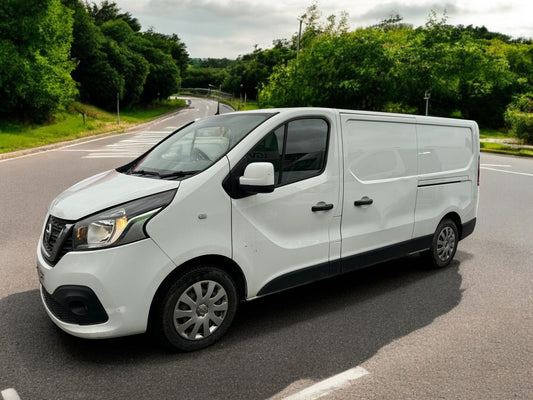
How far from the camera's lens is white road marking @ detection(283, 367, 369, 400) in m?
2.93

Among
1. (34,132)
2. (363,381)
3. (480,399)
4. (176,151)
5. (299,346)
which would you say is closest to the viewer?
(480,399)

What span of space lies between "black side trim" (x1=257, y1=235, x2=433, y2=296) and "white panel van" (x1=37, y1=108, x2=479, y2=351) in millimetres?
13

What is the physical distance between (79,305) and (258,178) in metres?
1.53

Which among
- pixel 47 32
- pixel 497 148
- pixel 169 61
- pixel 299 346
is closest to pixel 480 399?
pixel 299 346

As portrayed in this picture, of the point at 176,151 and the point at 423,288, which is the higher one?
the point at 176,151

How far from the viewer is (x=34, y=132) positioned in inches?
1076

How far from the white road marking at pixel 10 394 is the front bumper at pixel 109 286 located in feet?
1.59

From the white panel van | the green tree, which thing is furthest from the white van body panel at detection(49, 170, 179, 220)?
the green tree

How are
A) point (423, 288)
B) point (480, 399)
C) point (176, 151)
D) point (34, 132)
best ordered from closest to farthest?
point (480, 399), point (176, 151), point (423, 288), point (34, 132)

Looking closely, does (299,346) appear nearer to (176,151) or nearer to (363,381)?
(363,381)

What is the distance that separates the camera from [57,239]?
327 centimetres

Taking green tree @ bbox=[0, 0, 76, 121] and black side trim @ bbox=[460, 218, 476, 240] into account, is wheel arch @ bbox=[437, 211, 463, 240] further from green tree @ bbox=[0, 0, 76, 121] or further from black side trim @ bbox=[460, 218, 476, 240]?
green tree @ bbox=[0, 0, 76, 121]

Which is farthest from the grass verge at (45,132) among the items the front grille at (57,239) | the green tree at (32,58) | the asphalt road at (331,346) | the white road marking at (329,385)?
the white road marking at (329,385)

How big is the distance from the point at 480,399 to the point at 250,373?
1496 millimetres
